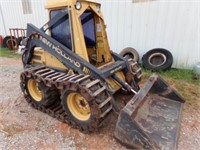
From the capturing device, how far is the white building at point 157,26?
4.99m

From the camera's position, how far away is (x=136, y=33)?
584cm

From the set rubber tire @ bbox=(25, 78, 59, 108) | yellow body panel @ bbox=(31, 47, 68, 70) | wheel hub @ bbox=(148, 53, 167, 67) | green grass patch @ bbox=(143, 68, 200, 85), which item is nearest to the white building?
green grass patch @ bbox=(143, 68, 200, 85)

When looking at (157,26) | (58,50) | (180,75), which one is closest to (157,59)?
(180,75)

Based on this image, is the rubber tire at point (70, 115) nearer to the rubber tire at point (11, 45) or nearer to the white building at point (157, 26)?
the white building at point (157, 26)

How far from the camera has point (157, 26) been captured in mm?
5410

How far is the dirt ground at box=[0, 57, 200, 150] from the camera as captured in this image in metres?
2.35

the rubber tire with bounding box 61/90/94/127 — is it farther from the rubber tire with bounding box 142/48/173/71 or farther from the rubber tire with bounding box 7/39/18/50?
the rubber tire with bounding box 7/39/18/50

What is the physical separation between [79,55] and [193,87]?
307cm

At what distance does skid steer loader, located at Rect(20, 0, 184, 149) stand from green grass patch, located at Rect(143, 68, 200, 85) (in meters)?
1.78

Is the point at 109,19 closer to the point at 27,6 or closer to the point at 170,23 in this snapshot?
the point at 170,23

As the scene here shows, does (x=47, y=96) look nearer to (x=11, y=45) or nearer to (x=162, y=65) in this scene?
(x=162, y=65)

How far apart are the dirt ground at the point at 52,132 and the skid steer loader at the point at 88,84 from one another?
16 centimetres

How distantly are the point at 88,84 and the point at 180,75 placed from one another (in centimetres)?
363

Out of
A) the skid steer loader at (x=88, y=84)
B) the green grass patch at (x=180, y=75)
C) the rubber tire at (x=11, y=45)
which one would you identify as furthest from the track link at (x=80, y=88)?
the rubber tire at (x=11, y=45)
